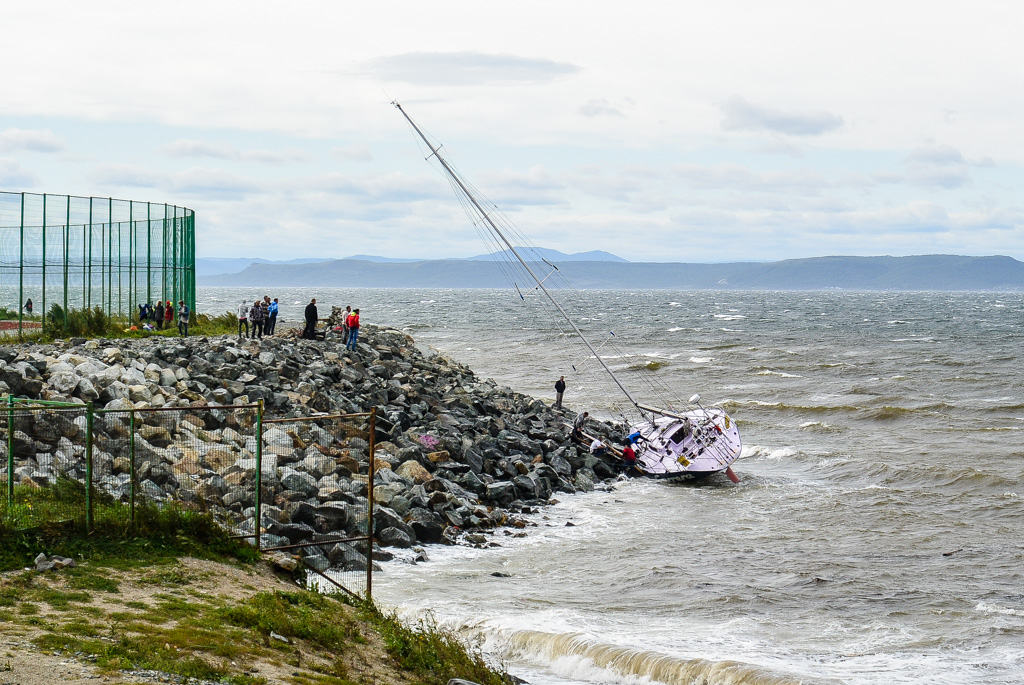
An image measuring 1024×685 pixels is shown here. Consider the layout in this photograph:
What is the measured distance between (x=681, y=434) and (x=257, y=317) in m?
13.5

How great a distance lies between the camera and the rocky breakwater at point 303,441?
1298 centimetres

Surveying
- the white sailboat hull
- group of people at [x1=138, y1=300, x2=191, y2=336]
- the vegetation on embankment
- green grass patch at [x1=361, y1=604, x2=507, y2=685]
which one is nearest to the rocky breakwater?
the vegetation on embankment

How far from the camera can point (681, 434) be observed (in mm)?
27391

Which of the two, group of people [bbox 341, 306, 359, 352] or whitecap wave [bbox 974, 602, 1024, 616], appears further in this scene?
group of people [bbox 341, 306, 359, 352]

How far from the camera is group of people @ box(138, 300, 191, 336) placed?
95.6ft

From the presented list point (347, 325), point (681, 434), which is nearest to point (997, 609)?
point (681, 434)

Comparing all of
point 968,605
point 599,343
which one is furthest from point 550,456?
point 599,343

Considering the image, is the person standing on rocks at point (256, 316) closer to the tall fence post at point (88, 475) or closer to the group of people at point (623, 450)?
the group of people at point (623, 450)

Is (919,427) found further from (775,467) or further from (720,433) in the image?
(720,433)

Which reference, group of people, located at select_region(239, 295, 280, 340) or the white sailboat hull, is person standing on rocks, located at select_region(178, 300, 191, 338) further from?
the white sailboat hull

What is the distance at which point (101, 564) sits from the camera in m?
10.6

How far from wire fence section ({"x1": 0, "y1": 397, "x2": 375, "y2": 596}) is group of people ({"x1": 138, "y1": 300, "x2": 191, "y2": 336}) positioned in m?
12.6

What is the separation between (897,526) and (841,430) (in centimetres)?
1383

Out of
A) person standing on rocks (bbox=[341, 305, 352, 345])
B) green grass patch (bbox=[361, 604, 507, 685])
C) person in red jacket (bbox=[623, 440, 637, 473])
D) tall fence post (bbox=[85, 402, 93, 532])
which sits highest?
person standing on rocks (bbox=[341, 305, 352, 345])
